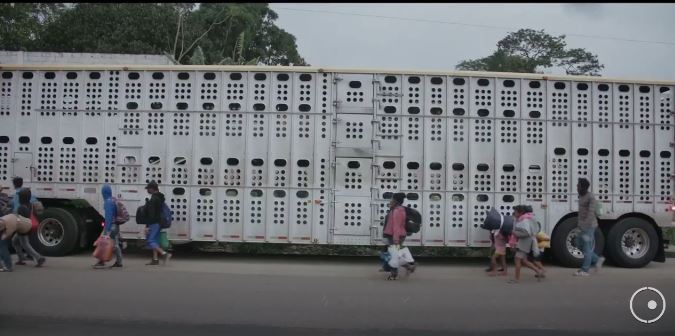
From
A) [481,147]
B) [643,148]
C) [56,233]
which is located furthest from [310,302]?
[643,148]

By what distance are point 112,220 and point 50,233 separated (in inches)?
82.8

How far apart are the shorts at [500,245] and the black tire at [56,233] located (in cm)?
743

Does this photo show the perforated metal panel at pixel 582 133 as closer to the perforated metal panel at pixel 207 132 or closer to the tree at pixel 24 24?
the perforated metal panel at pixel 207 132

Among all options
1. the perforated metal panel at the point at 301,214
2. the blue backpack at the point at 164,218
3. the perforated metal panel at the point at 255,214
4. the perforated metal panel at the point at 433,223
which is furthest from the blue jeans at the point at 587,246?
the blue backpack at the point at 164,218

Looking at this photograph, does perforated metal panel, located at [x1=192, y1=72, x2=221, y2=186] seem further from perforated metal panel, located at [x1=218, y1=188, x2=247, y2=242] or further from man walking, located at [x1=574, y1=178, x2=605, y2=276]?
man walking, located at [x1=574, y1=178, x2=605, y2=276]

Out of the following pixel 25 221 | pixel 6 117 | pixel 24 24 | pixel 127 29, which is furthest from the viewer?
pixel 127 29

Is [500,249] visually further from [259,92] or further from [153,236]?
[153,236]

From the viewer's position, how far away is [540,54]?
32531mm

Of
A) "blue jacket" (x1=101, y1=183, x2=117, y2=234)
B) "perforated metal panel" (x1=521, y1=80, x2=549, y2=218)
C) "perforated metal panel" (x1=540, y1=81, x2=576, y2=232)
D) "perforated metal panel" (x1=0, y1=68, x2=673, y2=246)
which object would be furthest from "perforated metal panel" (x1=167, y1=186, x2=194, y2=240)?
"perforated metal panel" (x1=540, y1=81, x2=576, y2=232)

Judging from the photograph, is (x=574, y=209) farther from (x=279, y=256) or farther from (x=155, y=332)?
(x=155, y=332)

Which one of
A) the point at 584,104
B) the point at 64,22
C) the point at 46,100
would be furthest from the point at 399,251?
the point at 64,22

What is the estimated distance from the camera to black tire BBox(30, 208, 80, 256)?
405 inches

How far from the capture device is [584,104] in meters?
10.2

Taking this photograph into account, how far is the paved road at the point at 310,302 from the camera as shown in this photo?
6.29m
